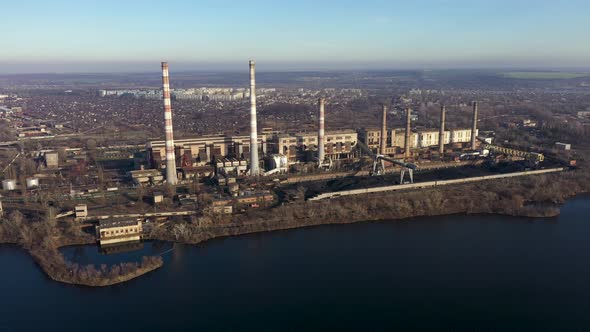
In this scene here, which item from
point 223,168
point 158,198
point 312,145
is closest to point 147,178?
point 158,198

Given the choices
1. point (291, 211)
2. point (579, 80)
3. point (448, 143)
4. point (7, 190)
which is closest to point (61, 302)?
point (291, 211)

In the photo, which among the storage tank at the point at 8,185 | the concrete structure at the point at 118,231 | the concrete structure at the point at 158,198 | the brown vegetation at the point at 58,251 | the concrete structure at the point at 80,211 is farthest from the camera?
the storage tank at the point at 8,185

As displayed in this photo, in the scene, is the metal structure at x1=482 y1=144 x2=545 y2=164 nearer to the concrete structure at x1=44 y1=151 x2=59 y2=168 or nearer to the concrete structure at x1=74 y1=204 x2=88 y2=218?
the concrete structure at x1=74 y1=204 x2=88 y2=218

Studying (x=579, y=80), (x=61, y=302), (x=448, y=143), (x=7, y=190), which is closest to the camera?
(x=61, y=302)

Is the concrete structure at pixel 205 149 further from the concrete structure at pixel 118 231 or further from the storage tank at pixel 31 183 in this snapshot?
the concrete structure at pixel 118 231

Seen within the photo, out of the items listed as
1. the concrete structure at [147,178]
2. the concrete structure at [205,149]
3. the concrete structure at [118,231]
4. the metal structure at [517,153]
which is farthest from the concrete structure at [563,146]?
the concrete structure at [118,231]

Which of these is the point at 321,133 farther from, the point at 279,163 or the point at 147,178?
the point at 147,178

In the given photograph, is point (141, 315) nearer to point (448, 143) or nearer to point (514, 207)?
point (514, 207)
